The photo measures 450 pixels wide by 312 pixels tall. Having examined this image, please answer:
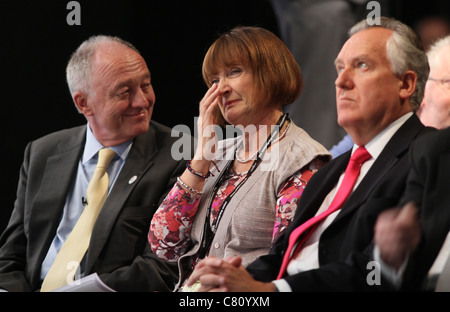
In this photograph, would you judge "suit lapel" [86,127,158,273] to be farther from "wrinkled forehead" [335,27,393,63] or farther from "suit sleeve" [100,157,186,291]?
"wrinkled forehead" [335,27,393,63]

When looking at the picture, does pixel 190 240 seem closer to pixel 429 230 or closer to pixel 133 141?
pixel 133 141

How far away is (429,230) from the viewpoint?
186 centimetres

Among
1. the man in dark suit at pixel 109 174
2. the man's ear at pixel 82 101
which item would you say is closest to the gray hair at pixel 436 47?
the man in dark suit at pixel 109 174

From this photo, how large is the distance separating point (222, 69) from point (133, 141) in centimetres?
73

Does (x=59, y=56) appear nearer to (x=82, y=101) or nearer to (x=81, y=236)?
(x=82, y=101)

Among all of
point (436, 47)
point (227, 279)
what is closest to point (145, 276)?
point (227, 279)

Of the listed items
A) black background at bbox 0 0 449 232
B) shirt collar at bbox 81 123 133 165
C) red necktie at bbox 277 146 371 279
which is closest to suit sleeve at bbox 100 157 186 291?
shirt collar at bbox 81 123 133 165

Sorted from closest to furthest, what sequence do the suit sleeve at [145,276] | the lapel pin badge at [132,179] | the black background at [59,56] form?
the suit sleeve at [145,276] < the lapel pin badge at [132,179] < the black background at [59,56]

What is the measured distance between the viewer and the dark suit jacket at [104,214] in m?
2.93

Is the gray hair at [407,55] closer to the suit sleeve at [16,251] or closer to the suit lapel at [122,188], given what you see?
the suit lapel at [122,188]

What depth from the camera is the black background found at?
4.23 m

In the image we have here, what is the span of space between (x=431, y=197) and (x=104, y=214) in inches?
64.8

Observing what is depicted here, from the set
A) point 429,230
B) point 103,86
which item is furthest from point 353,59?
point 103,86

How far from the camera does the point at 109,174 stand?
3.25 m
